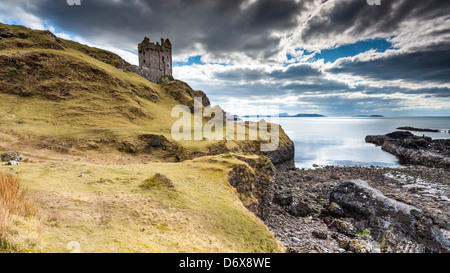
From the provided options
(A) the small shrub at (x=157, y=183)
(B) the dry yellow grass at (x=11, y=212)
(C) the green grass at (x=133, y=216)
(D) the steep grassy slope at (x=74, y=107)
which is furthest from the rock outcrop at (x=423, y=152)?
(B) the dry yellow grass at (x=11, y=212)

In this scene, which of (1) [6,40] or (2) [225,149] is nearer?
(2) [225,149]

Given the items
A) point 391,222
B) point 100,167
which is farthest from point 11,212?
point 391,222

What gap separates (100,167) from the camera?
1712cm

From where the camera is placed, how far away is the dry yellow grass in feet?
14.7

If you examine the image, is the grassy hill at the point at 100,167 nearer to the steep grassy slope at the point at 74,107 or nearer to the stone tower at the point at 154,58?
the steep grassy slope at the point at 74,107

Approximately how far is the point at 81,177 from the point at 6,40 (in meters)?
70.2

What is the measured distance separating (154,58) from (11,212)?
9839 centimetres

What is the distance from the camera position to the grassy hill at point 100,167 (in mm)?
7211

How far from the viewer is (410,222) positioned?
17188mm

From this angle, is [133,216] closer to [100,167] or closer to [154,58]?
[100,167]

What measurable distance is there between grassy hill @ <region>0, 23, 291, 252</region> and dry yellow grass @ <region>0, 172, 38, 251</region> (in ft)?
0.14
